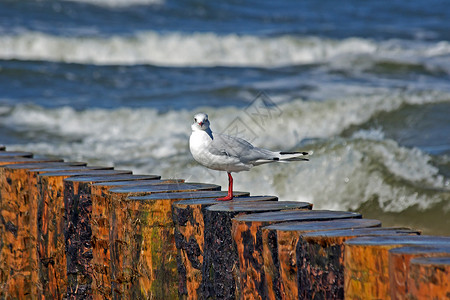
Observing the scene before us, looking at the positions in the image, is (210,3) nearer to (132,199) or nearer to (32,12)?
(32,12)

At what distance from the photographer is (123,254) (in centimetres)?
394

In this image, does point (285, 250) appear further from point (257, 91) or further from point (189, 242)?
point (257, 91)

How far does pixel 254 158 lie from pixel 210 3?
23.0 meters

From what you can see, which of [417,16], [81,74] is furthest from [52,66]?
[417,16]

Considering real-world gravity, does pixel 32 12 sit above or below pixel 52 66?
above

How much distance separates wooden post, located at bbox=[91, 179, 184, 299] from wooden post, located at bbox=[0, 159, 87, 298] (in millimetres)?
715

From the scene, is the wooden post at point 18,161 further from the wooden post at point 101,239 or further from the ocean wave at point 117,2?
the ocean wave at point 117,2

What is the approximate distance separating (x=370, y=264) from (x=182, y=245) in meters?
1.23

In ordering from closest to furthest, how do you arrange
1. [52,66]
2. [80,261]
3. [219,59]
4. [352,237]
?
[352,237]
[80,261]
[52,66]
[219,59]

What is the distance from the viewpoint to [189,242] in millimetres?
3682

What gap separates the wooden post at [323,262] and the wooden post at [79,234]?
168 centimetres

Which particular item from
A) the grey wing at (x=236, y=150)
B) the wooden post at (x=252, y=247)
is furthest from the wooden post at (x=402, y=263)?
the grey wing at (x=236, y=150)

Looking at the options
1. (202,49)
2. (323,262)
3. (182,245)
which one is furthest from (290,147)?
(202,49)

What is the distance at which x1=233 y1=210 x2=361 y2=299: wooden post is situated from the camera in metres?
3.31
